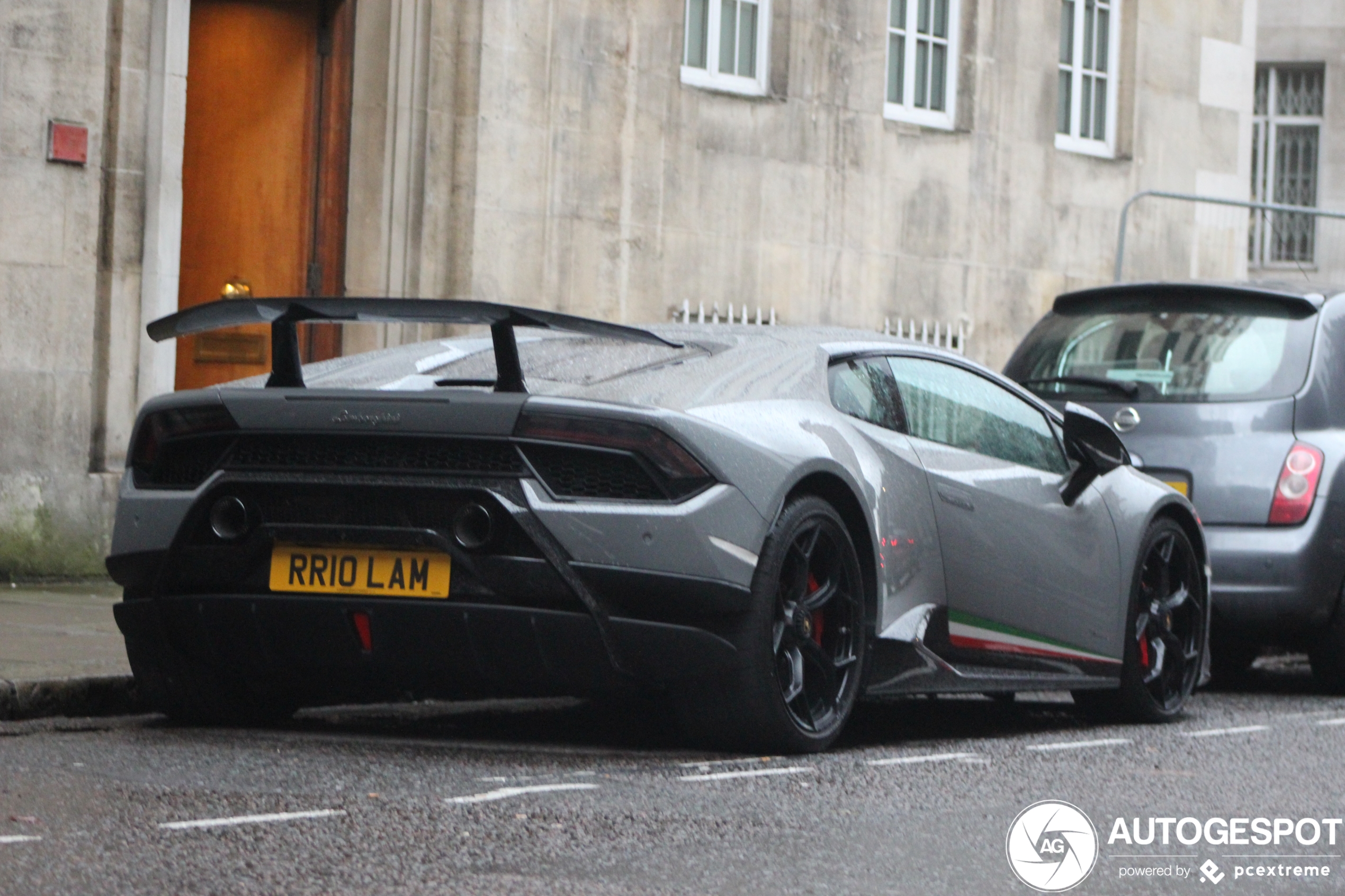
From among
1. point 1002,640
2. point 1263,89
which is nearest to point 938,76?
point 1002,640

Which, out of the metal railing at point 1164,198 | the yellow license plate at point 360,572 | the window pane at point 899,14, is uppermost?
the window pane at point 899,14

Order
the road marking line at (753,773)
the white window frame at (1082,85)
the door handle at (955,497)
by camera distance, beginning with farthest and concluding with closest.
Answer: the white window frame at (1082,85) → the door handle at (955,497) → the road marking line at (753,773)

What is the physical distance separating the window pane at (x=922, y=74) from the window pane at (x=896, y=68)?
0.17 m

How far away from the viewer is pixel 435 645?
623 centimetres

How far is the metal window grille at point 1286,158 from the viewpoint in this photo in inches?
1260

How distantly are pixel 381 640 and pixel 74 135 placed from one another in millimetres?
6329

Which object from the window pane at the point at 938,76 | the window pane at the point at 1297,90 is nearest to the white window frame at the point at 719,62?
the window pane at the point at 938,76

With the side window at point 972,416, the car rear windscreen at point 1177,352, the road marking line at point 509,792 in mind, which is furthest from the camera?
the car rear windscreen at point 1177,352

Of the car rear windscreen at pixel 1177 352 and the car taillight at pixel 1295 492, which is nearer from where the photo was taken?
the car taillight at pixel 1295 492

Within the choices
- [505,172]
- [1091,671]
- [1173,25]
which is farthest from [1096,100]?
[1091,671]

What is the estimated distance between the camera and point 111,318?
12.0 metres

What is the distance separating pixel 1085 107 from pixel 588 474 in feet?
47.4

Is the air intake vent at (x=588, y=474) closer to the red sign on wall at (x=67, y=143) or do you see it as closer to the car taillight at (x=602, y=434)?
the car taillight at (x=602, y=434)

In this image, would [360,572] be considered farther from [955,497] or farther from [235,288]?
[235,288]
